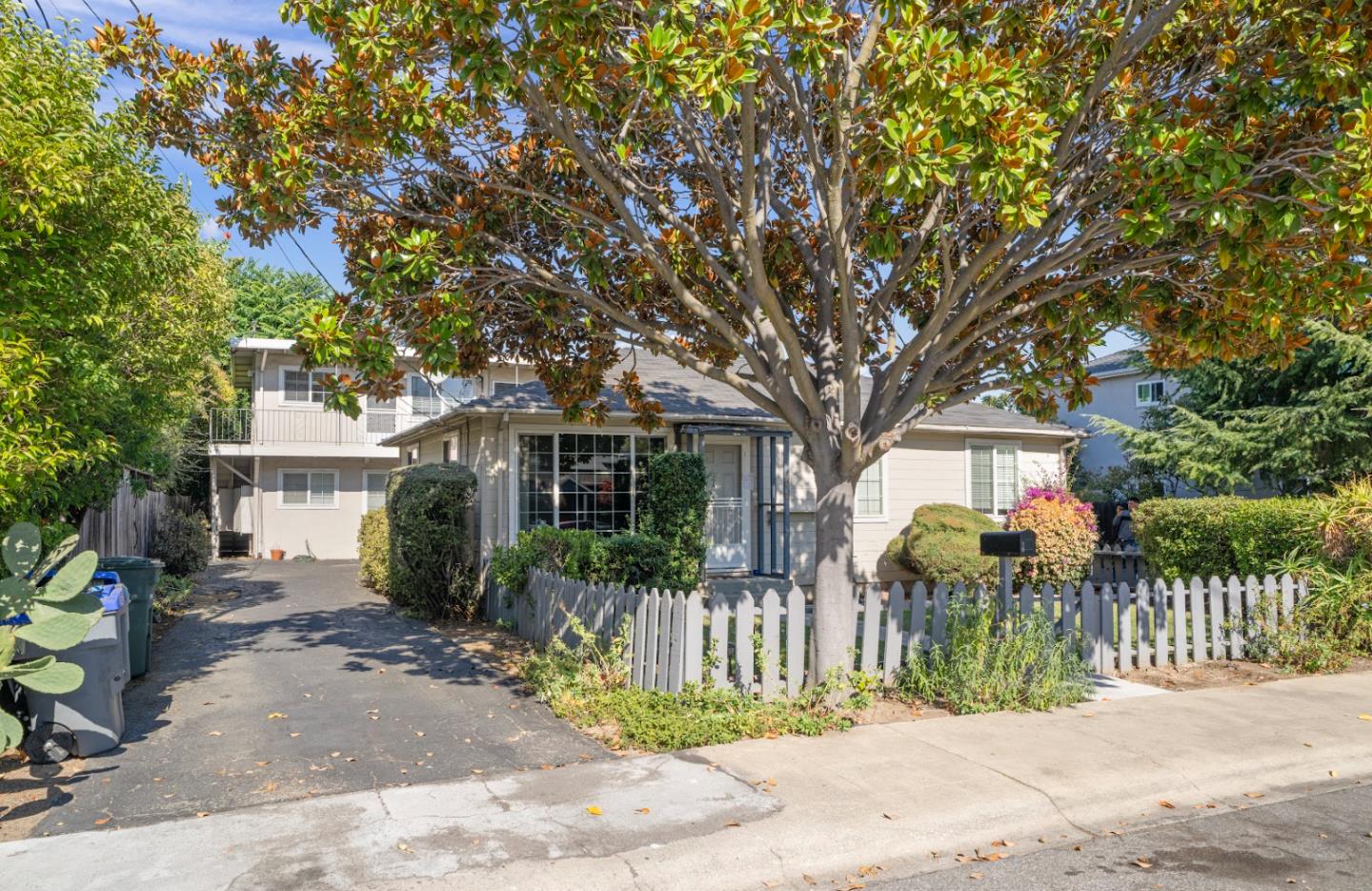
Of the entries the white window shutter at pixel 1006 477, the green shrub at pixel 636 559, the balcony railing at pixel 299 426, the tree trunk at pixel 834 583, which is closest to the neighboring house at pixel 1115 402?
the white window shutter at pixel 1006 477

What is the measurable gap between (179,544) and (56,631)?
1370 centimetres

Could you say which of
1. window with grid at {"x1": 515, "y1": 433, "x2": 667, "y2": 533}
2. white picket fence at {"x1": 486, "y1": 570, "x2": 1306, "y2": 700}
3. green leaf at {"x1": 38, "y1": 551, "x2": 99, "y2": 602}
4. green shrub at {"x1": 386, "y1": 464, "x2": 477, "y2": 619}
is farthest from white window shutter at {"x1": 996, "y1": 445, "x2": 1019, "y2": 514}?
green leaf at {"x1": 38, "y1": 551, "x2": 99, "y2": 602}

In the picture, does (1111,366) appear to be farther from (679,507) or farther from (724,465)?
(679,507)

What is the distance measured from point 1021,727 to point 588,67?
5994 mm

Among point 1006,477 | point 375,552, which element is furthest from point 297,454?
point 1006,477

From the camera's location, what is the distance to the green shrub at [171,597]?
1282cm

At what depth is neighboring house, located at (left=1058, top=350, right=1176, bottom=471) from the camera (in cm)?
2622

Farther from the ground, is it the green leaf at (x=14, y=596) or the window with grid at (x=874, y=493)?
the window with grid at (x=874, y=493)

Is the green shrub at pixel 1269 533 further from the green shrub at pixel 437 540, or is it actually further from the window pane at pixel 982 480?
the green shrub at pixel 437 540

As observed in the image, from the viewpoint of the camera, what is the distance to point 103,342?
323 inches

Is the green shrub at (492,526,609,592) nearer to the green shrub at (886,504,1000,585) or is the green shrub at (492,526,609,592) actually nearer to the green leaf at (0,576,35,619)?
the green leaf at (0,576,35,619)

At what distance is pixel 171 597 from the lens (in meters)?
14.3

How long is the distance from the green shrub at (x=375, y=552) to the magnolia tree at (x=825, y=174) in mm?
7463

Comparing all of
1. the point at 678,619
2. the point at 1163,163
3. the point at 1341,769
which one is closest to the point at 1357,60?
the point at 1163,163
